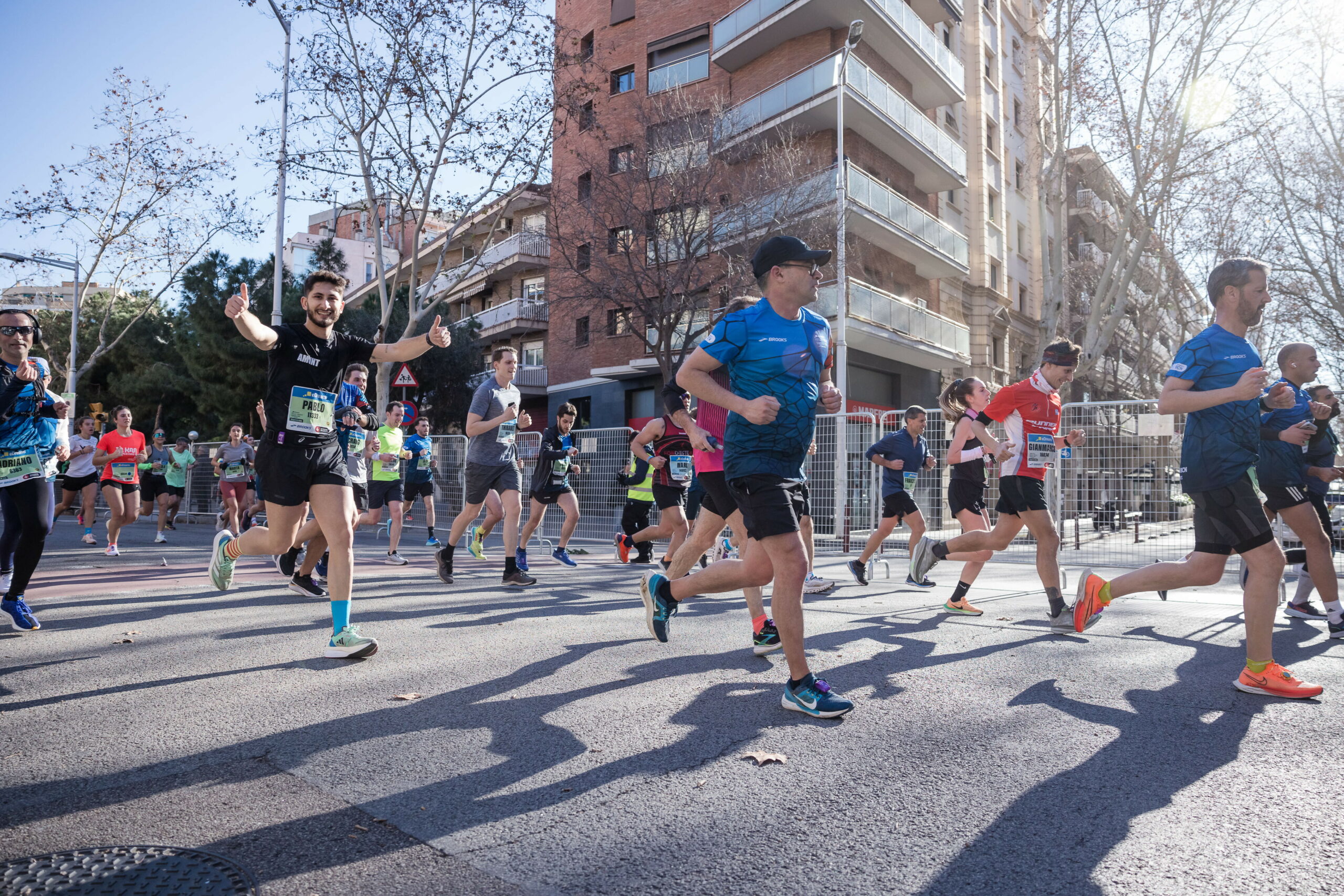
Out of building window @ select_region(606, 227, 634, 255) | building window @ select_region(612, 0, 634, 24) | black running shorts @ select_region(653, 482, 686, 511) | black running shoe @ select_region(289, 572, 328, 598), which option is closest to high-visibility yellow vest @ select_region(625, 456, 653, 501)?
black running shorts @ select_region(653, 482, 686, 511)

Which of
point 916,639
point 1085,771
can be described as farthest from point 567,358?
point 1085,771

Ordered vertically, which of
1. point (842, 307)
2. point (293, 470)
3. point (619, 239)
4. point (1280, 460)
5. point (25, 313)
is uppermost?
point (619, 239)

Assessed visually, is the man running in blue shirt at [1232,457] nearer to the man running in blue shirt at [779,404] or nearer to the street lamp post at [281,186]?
the man running in blue shirt at [779,404]

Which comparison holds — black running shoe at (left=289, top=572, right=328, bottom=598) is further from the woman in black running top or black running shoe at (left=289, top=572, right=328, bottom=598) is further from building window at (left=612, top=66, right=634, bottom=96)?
building window at (left=612, top=66, right=634, bottom=96)

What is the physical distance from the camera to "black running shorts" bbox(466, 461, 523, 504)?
332 inches

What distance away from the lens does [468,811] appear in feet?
8.59

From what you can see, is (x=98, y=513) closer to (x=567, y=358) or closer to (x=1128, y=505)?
(x=567, y=358)

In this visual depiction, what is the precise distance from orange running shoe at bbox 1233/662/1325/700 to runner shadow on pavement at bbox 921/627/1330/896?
51 millimetres

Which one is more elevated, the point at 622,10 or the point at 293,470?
the point at 622,10

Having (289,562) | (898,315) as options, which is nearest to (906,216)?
(898,315)

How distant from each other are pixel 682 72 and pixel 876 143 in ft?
21.1

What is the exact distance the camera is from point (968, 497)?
26.3ft

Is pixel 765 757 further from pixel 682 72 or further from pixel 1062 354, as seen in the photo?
pixel 682 72

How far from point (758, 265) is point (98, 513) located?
25185 mm
